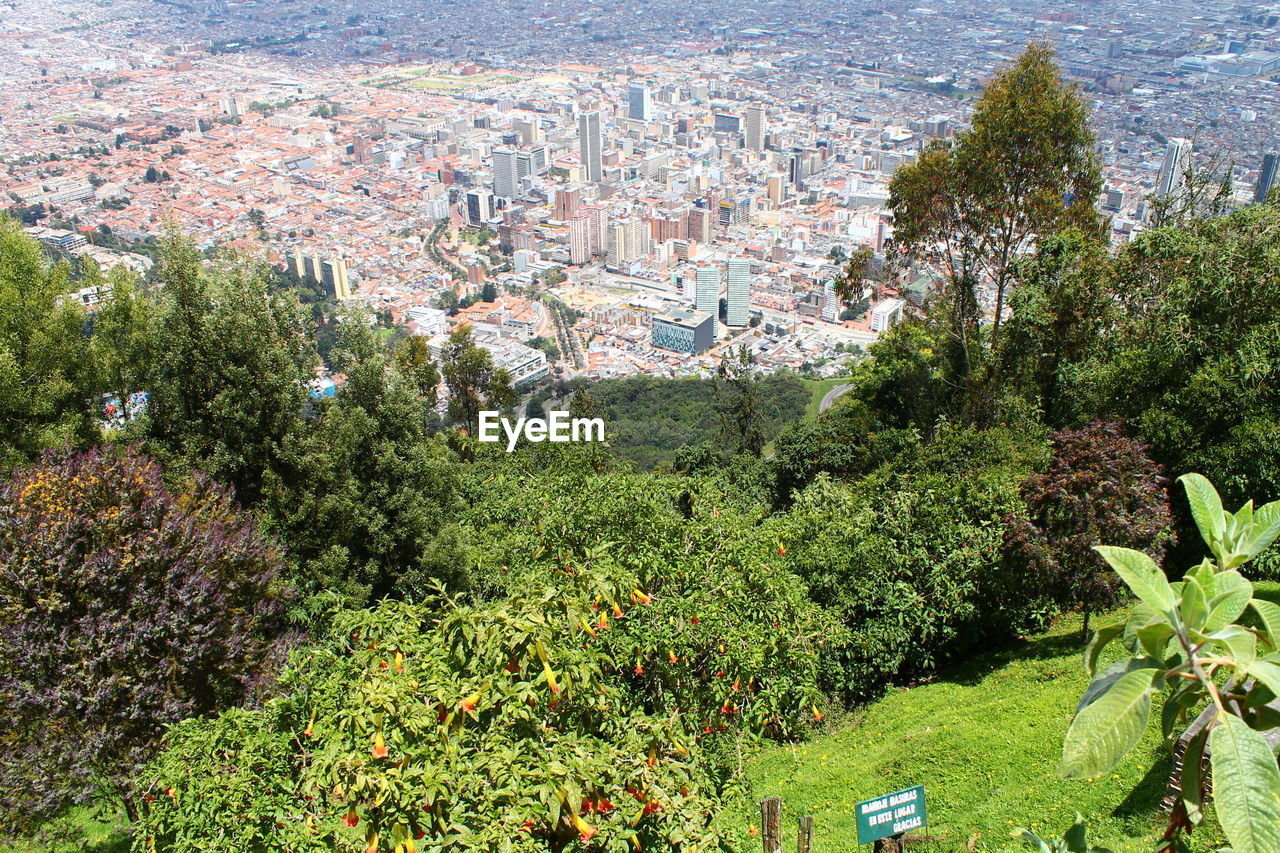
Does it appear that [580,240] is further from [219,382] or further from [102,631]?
[102,631]

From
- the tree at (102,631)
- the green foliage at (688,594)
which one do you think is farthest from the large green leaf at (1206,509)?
the tree at (102,631)

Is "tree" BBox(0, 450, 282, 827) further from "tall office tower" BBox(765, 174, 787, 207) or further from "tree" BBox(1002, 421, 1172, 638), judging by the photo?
"tall office tower" BBox(765, 174, 787, 207)

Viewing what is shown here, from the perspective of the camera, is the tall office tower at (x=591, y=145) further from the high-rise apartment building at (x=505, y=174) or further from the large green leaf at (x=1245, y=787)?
the large green leaf at (x=1245, y=787)

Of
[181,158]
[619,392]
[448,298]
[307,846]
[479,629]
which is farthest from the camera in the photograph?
[181,158]

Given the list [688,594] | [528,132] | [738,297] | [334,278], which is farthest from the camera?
[528,132]

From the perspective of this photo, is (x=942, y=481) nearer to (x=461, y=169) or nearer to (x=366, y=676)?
(x=366, y=676)

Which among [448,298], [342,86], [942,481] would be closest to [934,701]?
[942,481]

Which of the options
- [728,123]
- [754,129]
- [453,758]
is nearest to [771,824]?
[453,758]
